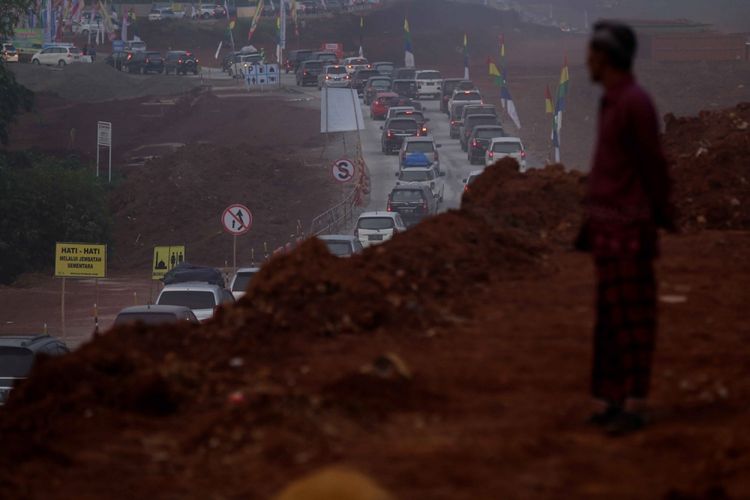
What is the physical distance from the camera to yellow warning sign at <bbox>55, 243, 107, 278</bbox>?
27031mm

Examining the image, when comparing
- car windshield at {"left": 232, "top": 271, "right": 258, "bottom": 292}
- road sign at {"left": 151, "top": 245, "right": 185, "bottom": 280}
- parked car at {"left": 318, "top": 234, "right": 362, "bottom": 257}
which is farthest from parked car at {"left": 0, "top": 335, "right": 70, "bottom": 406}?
road sign at {"left": 151, "top": 245, "right": 185, "bottom": 280}

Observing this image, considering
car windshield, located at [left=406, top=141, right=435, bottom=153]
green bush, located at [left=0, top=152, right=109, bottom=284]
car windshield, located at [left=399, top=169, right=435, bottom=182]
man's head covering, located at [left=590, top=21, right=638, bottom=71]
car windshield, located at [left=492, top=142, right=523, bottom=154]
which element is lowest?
green bush, located at [left=0, top=152, right=109, bottom=284]

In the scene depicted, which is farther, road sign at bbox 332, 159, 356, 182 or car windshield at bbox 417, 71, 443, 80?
car windshield at bbox 417, 71, 443, 80

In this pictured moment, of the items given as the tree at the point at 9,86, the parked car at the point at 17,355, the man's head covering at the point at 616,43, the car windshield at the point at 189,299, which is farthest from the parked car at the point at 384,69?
the man's head covering at the point at 616,43

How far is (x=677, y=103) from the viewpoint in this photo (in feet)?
211

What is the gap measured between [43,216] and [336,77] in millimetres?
32642

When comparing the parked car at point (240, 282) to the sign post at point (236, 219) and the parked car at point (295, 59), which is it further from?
the parked car at point (295, 59)

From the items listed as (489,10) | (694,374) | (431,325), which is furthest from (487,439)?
(489,10)

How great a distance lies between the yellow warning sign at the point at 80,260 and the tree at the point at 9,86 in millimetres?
22295

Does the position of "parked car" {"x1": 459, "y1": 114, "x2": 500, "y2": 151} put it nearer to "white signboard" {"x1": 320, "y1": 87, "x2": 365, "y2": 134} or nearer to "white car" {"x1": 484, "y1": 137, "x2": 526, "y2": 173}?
"white signboard" {"x1": 320, "y1": 87, "x2": 365, "y2": 134}

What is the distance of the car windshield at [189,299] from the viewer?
2420 cm

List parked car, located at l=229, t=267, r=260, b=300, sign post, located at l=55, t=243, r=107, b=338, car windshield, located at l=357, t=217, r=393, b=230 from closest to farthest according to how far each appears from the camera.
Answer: parked car, located at l=229, t=267, r=260, b=300 → sign post, located at l=55, t=243, r=107, b=338 → car windshield, located at l=357, t=217, r=393, b=230

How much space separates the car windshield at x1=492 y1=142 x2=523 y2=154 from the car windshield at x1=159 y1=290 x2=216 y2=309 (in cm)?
2450

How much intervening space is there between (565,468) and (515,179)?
27.2 feet
